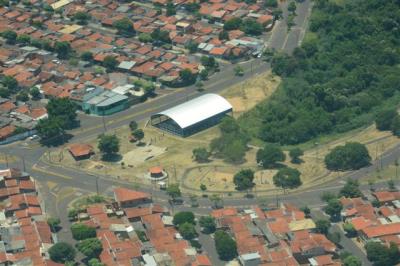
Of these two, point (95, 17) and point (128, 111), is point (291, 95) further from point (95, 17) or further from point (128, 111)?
point (95, 17)

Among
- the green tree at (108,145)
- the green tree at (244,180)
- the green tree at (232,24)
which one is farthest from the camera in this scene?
the green tree at (232,24)

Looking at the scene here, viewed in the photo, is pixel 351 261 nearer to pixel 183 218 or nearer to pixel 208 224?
pixel 208 224

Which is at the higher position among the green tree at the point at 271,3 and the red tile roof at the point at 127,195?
the red tile roof at the point at 127,195

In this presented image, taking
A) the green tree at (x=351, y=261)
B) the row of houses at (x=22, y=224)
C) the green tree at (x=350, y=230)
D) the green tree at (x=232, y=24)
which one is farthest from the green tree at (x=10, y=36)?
the green tree at (x=351, y=261)

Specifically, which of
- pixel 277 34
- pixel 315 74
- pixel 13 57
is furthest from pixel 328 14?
pixel 13 57

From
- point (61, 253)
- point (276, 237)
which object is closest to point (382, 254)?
→ point (276, 237)

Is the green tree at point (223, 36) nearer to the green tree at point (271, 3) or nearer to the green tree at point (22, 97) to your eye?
the green tree at point (271, 3)
